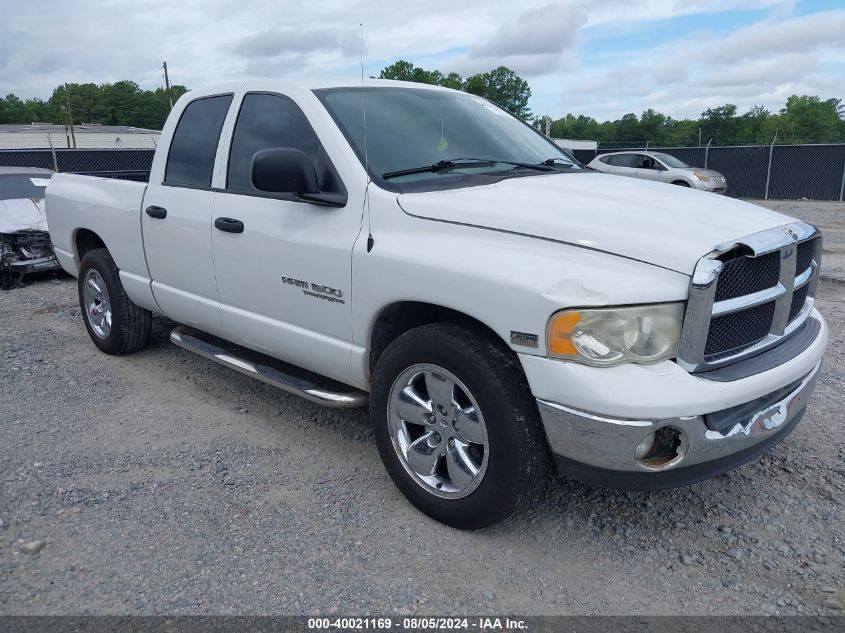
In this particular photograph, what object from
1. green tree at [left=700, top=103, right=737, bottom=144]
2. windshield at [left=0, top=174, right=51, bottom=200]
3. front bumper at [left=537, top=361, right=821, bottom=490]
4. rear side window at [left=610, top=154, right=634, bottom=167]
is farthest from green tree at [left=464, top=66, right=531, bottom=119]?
front bumper at [left=537, top=361, right=821, bottom=490]

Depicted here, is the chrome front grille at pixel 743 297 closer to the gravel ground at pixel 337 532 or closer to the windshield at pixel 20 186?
the gravel ground at pixel 337 532

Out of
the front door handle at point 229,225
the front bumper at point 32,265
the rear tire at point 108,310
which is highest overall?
the front door handle at point 229,225

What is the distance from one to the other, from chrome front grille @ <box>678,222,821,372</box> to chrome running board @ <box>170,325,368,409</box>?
1.66 meters

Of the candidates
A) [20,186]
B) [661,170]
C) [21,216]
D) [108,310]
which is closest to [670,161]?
[661,170]

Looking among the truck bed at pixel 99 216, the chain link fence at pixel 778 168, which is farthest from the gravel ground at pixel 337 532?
the chain link fence at pixel 778 168

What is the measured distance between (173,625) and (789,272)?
2.76 meters

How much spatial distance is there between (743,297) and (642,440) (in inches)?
28.4

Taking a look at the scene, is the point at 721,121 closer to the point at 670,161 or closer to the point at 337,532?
the point at 670,161

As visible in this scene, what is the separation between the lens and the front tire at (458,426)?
8.96 ft

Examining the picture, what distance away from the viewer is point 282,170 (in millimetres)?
3184

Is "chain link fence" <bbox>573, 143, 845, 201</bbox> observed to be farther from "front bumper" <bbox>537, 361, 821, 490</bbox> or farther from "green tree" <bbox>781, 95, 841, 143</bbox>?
"green tree" <bbox>781, 95, 841, 143</bbox>

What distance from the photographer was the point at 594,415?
250cm

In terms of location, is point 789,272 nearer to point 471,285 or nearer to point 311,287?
point 471,285

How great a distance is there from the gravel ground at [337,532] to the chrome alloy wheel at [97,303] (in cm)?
122
